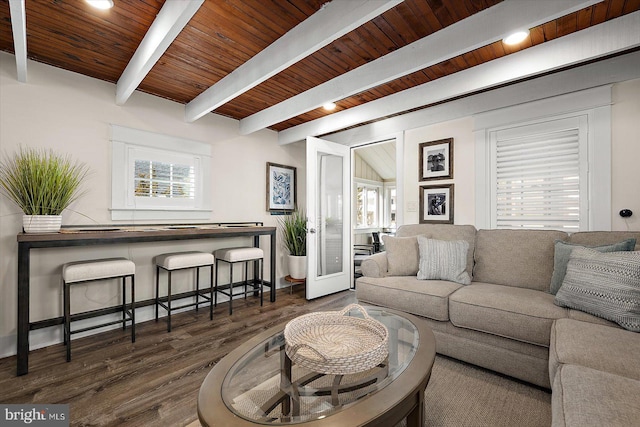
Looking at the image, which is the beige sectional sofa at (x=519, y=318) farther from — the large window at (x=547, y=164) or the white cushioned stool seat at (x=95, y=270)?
the white cushioned stool seat at (x=95, y=270)

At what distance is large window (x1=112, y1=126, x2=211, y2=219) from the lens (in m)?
2.88

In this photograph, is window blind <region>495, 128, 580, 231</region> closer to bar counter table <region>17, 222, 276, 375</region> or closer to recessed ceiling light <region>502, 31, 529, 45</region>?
recessed ceiling light <region>502, 31, 529, 45</region>

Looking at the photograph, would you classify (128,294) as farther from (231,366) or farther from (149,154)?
(231,366)

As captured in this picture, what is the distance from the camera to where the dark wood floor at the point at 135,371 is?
5.27 ft

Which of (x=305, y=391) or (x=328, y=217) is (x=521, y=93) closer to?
(x=328, y=217)

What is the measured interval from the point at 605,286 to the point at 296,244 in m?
3.32

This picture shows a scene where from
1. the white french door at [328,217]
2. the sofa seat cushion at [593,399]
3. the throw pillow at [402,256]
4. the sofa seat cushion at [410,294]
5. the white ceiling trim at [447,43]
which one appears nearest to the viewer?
the sofa seat cushion at [593,399]

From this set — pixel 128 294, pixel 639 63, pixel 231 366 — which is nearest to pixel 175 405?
pixel 231 366

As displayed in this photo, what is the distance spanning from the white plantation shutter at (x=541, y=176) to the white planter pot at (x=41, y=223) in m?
4.05

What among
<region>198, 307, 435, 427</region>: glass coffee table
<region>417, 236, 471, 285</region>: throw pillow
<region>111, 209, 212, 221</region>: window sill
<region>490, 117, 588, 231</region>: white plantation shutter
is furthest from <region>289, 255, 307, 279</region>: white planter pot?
<region>198, 307, 435, 427</region>: glass coffee table

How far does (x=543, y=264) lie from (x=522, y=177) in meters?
1.03

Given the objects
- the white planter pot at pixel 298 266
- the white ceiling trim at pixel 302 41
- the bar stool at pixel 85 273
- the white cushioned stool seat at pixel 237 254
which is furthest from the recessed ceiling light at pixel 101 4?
the white planter pot at pixel 298 266

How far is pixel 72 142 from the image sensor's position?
8.57ft

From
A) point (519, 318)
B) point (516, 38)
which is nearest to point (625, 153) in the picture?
point (516, 38)
